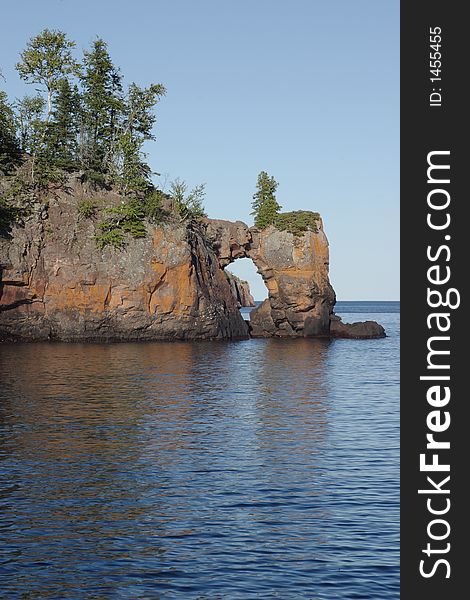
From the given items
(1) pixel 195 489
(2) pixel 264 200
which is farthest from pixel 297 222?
(1) pixel 195 489

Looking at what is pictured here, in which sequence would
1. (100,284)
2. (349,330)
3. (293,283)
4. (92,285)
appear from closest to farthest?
(92,285) → (100,284) → (293,283) → (349,330)

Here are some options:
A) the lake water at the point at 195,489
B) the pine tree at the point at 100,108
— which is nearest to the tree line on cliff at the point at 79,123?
the pine tree at the point at 100,108

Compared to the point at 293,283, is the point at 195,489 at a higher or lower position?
lower

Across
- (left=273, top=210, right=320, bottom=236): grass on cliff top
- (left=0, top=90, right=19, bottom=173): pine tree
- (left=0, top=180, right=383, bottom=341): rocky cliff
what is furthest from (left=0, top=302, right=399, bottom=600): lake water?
(left=273, top=210, right=320, bottom=236): grass on cliff top

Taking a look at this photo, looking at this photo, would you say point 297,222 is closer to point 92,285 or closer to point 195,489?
point 92,285

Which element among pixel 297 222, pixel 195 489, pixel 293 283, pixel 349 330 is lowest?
pixel 195 489

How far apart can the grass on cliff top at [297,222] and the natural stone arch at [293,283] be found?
0.61m

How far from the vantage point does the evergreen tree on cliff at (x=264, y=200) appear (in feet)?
339

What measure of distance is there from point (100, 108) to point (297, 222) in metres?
27.0

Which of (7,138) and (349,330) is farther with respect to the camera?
(349,330)

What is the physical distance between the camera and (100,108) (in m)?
92.1

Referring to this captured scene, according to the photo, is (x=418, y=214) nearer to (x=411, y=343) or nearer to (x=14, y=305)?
(x=411, y=343)

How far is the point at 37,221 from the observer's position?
8294 centimetres

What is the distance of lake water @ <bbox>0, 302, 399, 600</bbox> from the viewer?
59.0 ft
